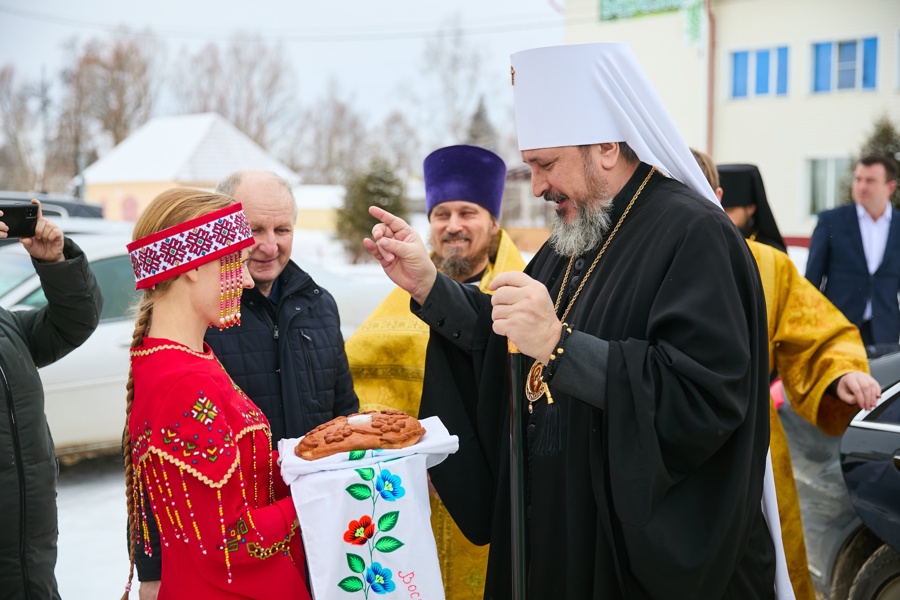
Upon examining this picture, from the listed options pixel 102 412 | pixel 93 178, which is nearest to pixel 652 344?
pixel 102 412

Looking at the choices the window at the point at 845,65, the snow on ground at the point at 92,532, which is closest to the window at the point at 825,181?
the window at the point at 845,65

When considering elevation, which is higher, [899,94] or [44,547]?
[899,94]

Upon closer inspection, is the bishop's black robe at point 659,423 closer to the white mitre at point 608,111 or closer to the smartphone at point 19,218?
the white mitre at point 608,111

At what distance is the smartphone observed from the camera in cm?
265

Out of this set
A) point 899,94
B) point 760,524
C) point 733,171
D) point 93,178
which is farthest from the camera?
point 93,178

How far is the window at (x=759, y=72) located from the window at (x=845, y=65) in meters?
0.84

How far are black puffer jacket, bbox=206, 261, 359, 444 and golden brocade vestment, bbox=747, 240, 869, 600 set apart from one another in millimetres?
1803

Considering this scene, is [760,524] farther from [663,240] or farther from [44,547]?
[44,547]

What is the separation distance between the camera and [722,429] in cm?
211

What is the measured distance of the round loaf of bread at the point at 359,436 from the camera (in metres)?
2.18

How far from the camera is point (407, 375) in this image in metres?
3.68

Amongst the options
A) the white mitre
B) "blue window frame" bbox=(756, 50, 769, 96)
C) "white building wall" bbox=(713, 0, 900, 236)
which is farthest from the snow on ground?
"blue window frame" bbox=(756, 50, 769, 96)

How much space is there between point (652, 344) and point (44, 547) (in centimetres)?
199

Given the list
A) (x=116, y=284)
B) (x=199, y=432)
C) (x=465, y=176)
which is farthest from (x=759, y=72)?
(x=199, y=432)
